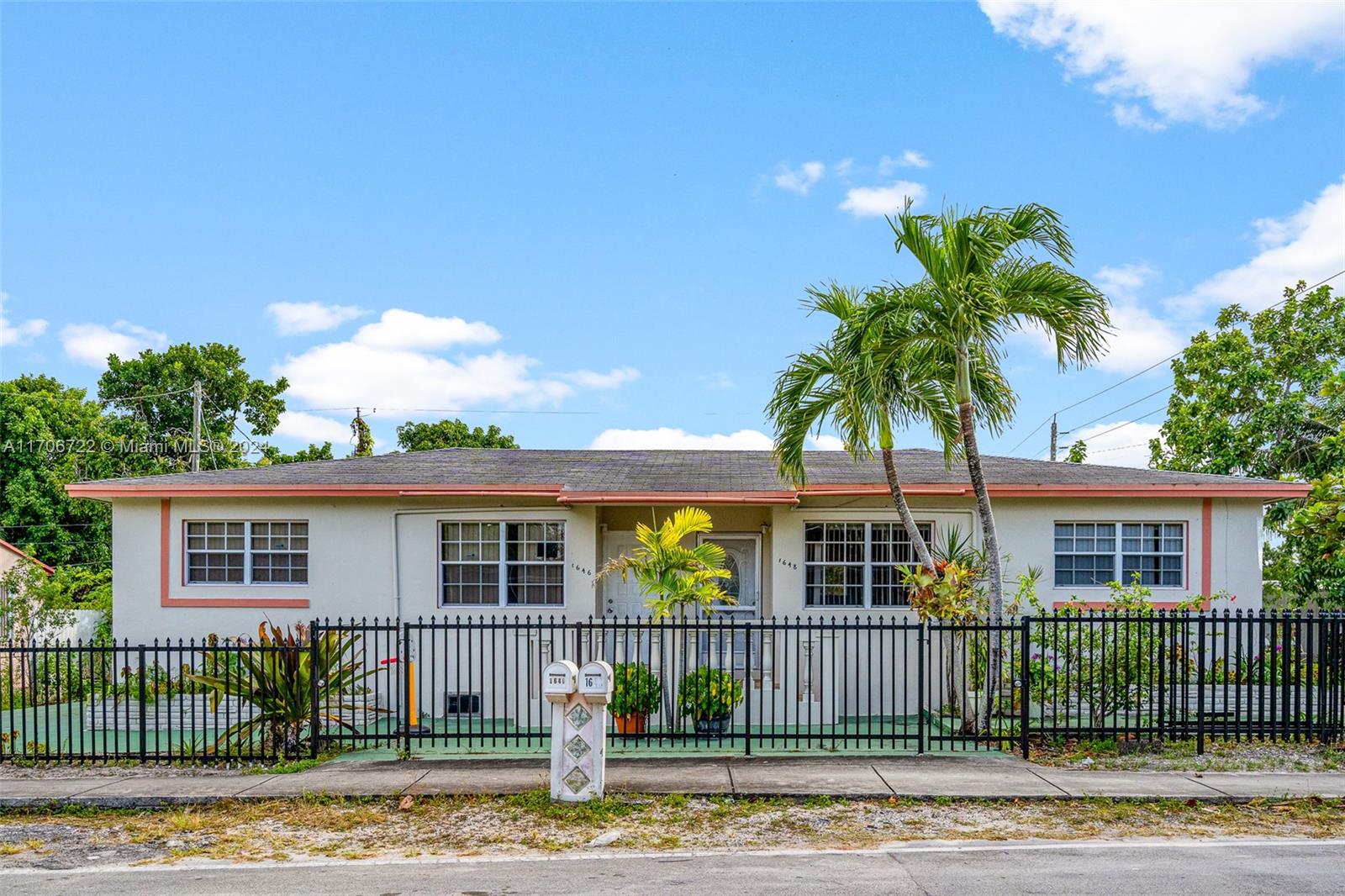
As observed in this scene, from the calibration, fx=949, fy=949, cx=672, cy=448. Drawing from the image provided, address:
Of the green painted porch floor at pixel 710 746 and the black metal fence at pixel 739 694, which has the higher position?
the black metal fence at pixel 739 694

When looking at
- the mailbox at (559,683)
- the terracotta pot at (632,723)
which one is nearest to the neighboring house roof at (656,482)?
the terracotta pot at (632,723)

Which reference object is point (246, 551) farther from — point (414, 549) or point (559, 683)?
point (559, 683)

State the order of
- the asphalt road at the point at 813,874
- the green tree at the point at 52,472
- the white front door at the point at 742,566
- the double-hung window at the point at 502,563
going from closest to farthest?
the asphalt road at the point at 813,874
the double-hung window at the point at 502,563
the white front door at the point at 742,566
the green tree at the point at 52,472

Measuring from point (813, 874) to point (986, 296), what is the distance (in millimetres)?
6488

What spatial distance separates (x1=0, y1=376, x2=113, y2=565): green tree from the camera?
3023cm

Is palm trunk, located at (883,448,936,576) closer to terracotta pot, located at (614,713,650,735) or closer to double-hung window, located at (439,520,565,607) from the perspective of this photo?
terracotta pot, located at (614,713,650,735)

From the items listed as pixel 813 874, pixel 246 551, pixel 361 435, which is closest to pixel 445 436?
pixel 361 435

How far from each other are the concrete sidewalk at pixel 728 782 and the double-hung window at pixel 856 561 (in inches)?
210

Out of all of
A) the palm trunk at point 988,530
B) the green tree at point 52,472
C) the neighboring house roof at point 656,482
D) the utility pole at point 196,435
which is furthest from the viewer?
the green tree at point 52,472

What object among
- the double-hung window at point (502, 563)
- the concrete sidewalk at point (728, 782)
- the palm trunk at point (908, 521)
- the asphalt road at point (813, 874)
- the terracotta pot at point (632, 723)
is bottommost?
the terracotta pot at point (632, 723)

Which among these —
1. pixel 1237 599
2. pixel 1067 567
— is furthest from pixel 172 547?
pixel 1237 599

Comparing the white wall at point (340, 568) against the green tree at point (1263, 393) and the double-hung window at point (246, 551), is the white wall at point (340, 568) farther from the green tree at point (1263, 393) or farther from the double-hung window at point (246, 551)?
the green tree at point (1263, 393)

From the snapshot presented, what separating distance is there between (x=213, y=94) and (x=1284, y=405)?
23.1 meters

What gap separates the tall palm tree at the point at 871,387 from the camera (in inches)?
437
